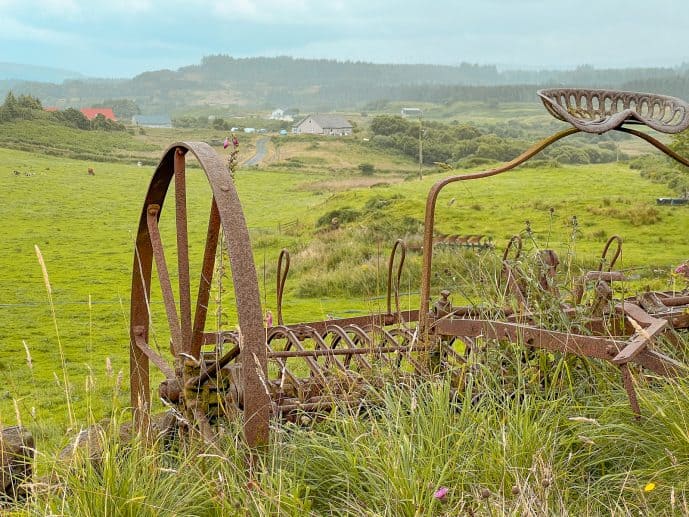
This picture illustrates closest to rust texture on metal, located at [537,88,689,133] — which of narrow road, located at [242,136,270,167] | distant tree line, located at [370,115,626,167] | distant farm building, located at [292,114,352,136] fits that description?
distant tree line, located at [370,115,626,167]

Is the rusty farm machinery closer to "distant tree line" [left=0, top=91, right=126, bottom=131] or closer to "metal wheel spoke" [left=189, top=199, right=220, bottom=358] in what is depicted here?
"metal wheel spoke" [left=189, top=199, right=220, bottom=358]

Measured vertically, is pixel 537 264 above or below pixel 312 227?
above

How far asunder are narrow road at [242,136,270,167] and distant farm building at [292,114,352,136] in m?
17.4

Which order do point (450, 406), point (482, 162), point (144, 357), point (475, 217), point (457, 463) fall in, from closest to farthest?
point (457, 463)
point (450, 406)
point (144, 357)
point (475, 217)
point (482, 162)

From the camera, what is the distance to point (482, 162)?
49250 millimetres

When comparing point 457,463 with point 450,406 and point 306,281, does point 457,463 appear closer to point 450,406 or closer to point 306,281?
point 450,406

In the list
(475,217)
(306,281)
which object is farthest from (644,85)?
(306,281)

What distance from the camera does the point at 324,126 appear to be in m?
122

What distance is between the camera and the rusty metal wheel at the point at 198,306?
10.6 feet

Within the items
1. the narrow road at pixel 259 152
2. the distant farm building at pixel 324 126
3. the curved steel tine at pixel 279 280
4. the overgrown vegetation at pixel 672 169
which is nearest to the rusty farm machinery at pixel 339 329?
the curved steel tine at pixel 279 280

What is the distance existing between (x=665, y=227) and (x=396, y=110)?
169 metres

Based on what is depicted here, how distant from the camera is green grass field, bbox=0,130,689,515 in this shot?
3115 mm

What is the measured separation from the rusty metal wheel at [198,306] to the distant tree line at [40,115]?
79.2 m

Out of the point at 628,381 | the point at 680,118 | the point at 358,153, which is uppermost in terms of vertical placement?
the point at 680,118
